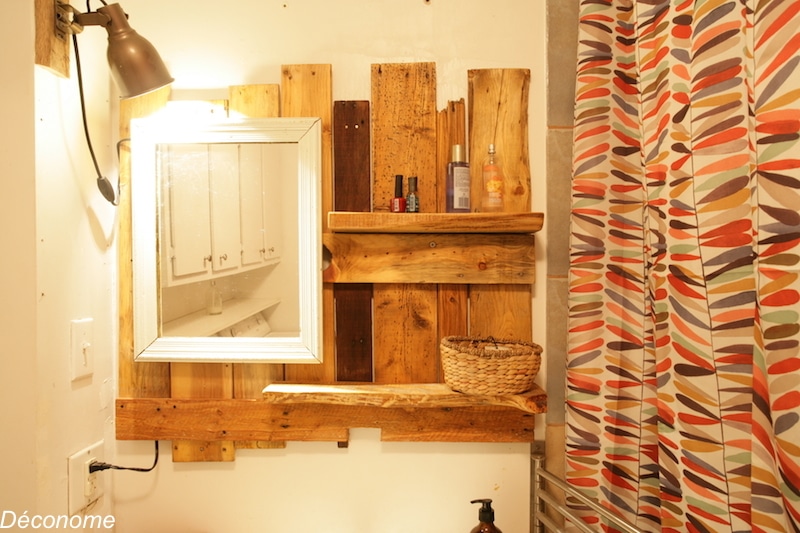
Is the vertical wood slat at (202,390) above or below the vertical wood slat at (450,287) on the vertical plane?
below

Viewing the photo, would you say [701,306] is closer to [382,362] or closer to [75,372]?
[382,362]

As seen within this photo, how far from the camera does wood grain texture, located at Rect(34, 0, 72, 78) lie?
2.97 ft

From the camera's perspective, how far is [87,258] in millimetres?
1062

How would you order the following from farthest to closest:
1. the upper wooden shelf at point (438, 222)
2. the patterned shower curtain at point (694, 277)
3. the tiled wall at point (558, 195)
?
1. the tiled wall at point (558, 195)
2. the upper wooden shelf at point (438, 222)
3. the patterned shower curtain at point (694, 277)

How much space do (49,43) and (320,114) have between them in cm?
57

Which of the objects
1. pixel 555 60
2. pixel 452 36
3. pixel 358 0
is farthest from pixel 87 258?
pixel 555 60

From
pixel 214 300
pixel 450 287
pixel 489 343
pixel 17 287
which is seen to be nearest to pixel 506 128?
pixel 450 287

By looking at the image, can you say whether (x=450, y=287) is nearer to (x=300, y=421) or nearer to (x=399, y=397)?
(x=399, y=397)

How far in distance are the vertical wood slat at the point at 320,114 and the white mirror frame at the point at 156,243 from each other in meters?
0.03

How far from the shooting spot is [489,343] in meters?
1.04

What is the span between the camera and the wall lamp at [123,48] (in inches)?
36.9

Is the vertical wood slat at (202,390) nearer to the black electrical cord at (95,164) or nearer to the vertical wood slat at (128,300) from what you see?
the vertical wood slat at (128,300)

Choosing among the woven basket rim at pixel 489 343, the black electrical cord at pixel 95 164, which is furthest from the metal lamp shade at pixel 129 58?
the woven basket rim at pixel 489 343

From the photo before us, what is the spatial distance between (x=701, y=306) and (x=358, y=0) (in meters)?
1.03
